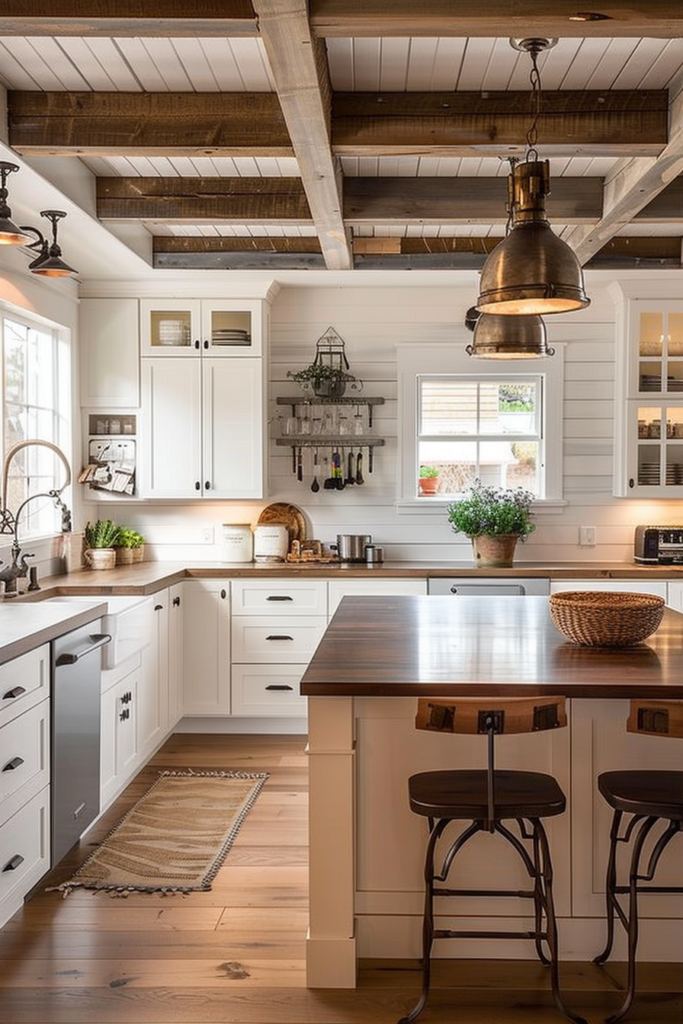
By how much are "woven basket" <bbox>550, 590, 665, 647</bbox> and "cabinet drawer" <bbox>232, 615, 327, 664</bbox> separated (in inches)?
99.5

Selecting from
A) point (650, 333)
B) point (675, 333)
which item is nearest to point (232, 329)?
Result: point (650, 333)

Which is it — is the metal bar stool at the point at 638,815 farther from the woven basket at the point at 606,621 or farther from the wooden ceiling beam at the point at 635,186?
the wooden ceiling beam at the point at 635,186

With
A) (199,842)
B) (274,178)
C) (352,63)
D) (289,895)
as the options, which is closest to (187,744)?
(199,842)

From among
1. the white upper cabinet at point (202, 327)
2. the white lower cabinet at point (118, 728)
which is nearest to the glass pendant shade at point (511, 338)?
the white lower cabinet at point (118, 728)

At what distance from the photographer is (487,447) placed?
19.5 feet

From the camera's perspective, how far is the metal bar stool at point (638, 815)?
2.33 metres

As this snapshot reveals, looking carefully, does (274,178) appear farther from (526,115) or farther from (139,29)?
(139,29)

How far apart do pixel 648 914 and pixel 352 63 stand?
274 cm

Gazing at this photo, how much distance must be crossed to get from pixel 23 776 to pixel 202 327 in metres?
3.14

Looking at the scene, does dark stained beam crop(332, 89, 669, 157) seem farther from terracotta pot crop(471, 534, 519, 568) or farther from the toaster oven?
the toaster oven

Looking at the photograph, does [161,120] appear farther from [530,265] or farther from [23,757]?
[23,757]

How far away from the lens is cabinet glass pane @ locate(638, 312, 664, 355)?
550 cm

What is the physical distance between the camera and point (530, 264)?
241cm

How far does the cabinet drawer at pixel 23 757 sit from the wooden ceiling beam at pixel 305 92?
206cm
